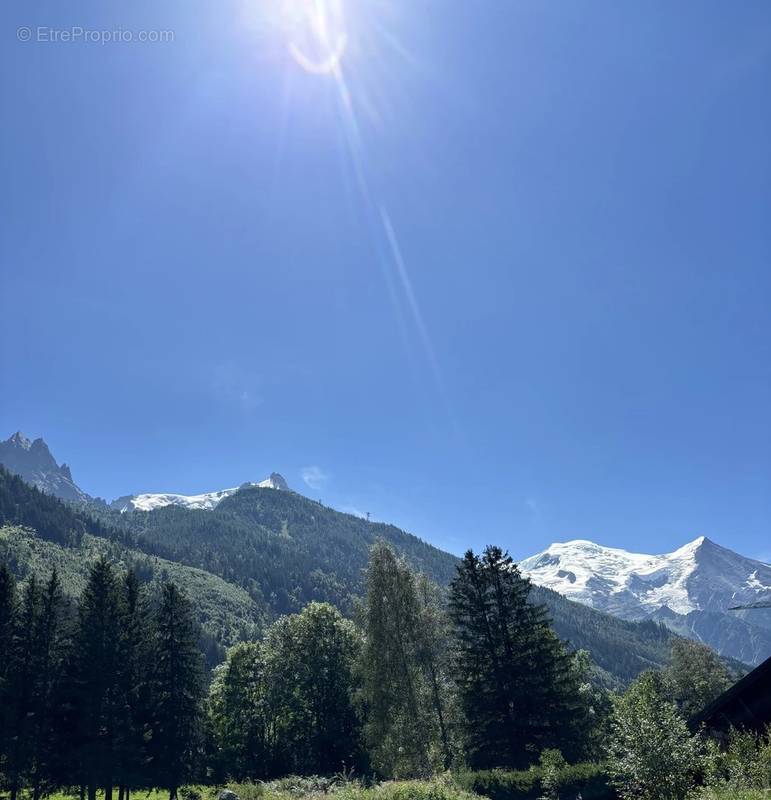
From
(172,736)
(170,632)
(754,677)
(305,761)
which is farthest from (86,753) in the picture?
(754,677)

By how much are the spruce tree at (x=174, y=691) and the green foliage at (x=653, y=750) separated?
41.2 meters

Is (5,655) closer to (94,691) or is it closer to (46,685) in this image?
(46,685)

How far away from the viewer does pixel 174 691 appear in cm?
4678

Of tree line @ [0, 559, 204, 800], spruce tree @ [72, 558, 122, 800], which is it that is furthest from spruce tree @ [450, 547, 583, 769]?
spruce tree @ [72, 558, 122, 800]

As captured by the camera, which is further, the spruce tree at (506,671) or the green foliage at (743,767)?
the spruce tree at (506,671)

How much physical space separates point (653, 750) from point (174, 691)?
43.6 meters

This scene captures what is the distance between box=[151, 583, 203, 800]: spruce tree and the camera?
146 feet

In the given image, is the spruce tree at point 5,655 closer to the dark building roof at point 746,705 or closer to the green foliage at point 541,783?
the green foliage at point 541,783

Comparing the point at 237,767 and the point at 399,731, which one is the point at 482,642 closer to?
the point at 399,731

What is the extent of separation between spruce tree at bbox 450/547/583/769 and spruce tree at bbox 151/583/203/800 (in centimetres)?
2450

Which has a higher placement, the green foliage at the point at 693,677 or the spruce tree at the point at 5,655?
the spruce tree at the point at 5,655

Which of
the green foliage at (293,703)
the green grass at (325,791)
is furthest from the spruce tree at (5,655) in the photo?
the green foliage at (293,703)

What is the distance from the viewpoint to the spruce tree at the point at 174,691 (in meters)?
44.6

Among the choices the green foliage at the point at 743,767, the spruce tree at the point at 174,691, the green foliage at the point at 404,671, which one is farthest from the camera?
the spruce tree at the point at 174,691
